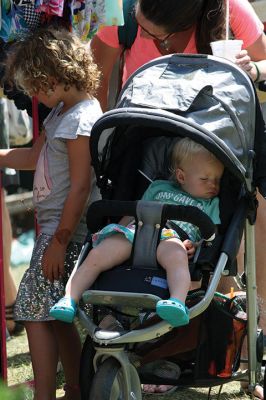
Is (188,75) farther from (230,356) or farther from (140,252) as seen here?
(230,356)

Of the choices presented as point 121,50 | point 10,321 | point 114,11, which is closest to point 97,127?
point 114,11

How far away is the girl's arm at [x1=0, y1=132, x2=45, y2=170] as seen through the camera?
3518mm

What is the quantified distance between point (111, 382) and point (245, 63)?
140 centimetres

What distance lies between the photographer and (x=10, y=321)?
532cm

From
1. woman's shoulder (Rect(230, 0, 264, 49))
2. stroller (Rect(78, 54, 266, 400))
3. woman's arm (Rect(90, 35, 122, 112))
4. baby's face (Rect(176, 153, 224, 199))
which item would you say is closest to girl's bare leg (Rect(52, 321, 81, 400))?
stroller (Rect(78, 54, 266, 400))

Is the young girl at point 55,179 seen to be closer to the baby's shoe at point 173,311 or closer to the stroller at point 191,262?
the stroller at point 191,262

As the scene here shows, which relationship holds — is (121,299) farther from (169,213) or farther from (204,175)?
(204,175)

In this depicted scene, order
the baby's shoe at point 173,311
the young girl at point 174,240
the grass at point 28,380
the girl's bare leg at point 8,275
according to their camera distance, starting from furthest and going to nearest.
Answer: the girl's bare leg at point 8,275
the grass at point 28,380
the young girl at point 174,240
the baby's shoe at point 173,311

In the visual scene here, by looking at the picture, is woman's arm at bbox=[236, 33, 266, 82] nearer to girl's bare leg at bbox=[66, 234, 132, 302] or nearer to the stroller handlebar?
the stroller handlebar

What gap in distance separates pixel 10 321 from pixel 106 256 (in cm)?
262

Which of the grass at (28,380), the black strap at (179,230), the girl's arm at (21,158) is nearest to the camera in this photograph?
the black strap at (179,230)

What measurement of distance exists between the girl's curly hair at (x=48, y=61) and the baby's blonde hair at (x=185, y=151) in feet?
1.64

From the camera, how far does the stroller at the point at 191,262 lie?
2.72 meters

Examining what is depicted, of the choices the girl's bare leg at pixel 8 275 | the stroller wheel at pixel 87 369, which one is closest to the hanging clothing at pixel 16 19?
the stroller wheel at pixel 87 369
